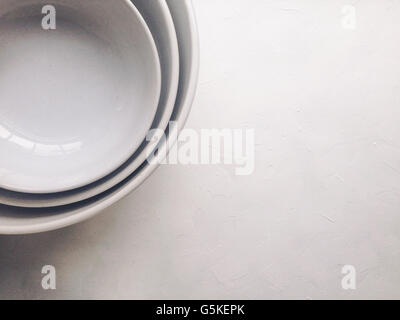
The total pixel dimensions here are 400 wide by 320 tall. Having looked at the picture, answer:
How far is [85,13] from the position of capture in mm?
438

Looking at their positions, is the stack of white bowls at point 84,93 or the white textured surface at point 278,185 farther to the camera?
the white textured surface at point 278,185

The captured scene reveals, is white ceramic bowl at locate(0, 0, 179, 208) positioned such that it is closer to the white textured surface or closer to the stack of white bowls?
the stack of white bowls

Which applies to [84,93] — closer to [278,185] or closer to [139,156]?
[139,156]

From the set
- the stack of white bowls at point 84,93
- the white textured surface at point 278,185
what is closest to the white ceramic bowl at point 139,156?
the stack of white bowls at point 84,93

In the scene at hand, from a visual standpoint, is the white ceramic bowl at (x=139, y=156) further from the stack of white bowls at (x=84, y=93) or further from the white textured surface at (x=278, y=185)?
the white textured surface at (x=278, y=185)

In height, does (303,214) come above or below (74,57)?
below

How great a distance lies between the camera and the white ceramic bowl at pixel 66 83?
1.40 feet

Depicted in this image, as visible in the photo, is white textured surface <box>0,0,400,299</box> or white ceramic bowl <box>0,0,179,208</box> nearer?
white ceramic bowl <box>0,0,179,208</box>

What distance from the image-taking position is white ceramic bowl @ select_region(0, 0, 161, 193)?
43 centimetres

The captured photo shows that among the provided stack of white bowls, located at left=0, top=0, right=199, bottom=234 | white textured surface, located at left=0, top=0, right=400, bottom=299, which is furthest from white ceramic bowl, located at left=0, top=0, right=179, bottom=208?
white textured surface, located at left=0, top=0, right=400, bottom=299

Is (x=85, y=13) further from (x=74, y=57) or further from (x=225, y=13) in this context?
(x=225, y=13)

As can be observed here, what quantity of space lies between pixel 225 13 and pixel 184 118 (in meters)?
0.20

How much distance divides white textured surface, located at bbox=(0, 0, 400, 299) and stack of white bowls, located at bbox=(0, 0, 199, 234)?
100mm
